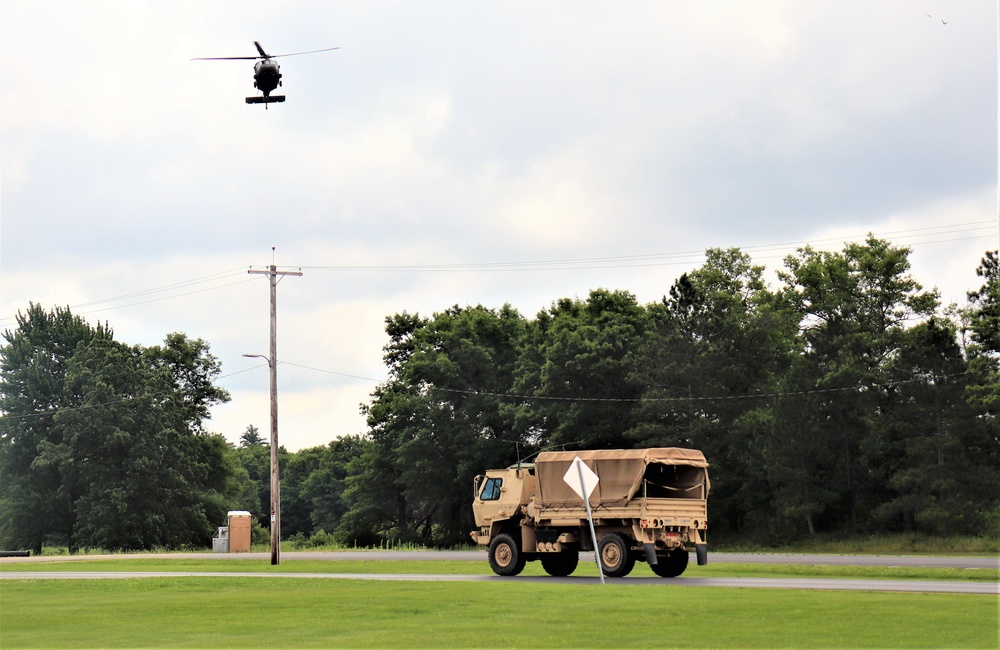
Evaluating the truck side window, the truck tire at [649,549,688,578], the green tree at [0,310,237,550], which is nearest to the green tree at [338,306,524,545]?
the green tree at [0,310,237,550]

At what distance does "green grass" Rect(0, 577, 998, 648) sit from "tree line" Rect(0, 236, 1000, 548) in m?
27.3

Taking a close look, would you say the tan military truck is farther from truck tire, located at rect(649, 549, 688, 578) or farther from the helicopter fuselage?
the helicopter fuselage

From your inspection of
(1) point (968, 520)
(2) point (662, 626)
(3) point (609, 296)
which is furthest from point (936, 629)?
(3) point (609, 296)

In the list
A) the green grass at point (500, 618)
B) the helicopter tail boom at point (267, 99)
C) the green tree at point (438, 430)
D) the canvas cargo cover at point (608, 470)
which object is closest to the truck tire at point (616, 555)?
the canvas cargo cover at point (608, 470)

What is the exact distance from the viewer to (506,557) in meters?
33.3

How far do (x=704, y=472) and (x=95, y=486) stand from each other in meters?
64.4

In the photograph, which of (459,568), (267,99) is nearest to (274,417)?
(459,568)

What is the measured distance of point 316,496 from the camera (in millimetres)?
146375

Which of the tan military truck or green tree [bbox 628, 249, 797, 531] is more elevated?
green tree [bbox 628, 249, 797, 531]

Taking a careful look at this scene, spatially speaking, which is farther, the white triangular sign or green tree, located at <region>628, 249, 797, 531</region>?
green tree, located at <region>628, 249, 797, 531</region>

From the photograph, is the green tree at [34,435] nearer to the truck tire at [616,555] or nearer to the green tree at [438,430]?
the green tree at [438,430]

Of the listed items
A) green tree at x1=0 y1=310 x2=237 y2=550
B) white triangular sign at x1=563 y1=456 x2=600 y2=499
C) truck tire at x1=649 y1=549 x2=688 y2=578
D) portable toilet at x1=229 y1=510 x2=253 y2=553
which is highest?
green tree at x1=0 y1=310 x2=237 y2=550

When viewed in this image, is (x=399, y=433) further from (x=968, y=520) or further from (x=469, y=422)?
(x=968, y=520)

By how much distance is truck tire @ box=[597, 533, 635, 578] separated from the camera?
31.0 meters
